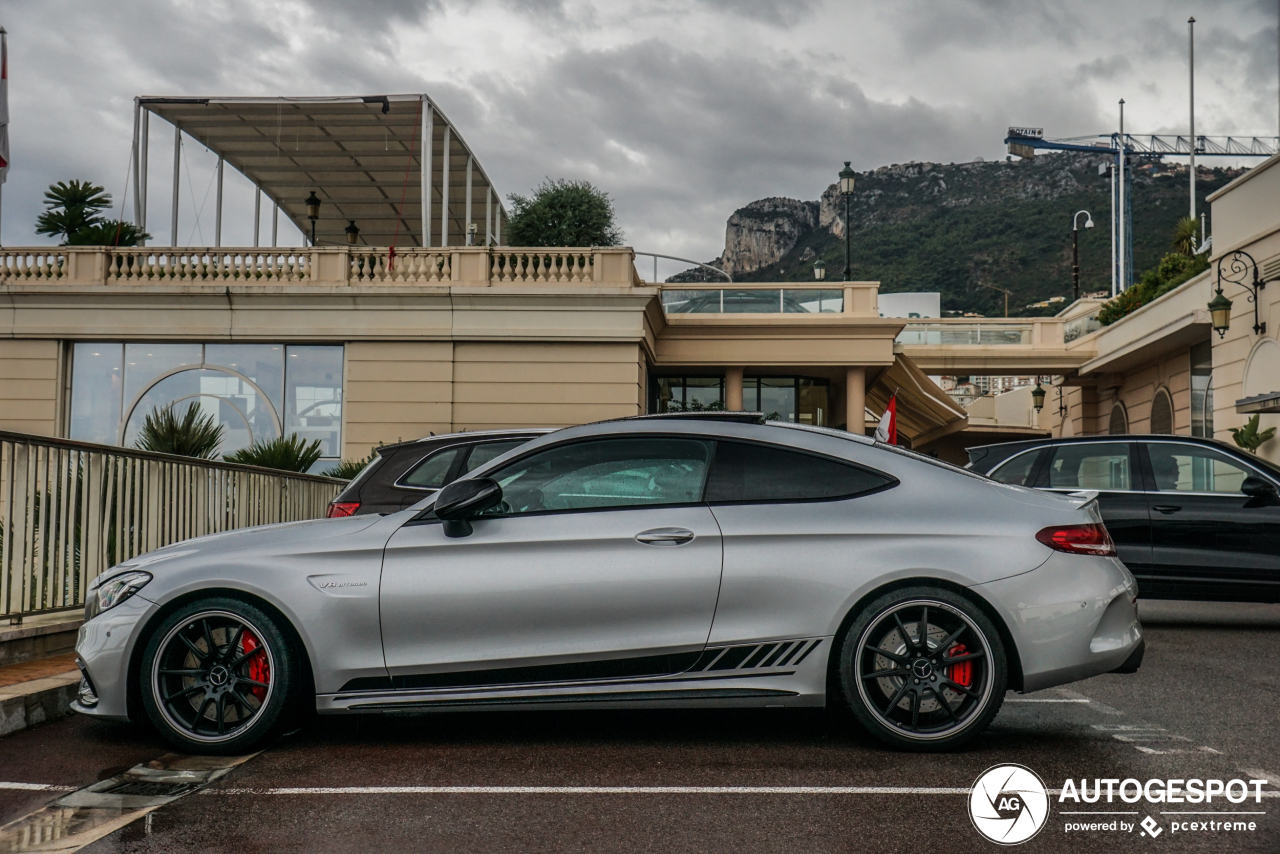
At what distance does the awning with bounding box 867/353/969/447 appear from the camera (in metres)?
30.3

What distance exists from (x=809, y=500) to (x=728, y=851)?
1.82 meters

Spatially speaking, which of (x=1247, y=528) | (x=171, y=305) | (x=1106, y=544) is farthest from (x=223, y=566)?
(x=171, y=305)

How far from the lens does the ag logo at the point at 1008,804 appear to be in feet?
12.2

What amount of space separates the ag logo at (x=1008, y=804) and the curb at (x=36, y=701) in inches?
170

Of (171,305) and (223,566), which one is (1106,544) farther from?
(171,305)

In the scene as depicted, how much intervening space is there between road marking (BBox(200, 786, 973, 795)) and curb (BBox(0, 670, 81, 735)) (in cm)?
170

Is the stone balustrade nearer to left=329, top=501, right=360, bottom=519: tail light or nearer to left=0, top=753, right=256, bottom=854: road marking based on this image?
left=329, top=501, right=360, bottom=519: tail light

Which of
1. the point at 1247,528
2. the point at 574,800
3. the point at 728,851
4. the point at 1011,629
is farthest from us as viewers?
the point at 1247,528

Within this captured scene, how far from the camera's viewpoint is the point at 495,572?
4.77m

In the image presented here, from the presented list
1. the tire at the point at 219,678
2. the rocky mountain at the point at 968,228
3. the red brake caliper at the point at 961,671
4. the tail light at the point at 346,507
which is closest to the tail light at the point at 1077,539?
the red brake caliper at the point at 961,671

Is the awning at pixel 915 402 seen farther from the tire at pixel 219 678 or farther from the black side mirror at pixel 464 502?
the tire at pixel 219 678

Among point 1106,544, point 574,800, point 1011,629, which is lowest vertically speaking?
point 574,800

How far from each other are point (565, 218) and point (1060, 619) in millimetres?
Result: 27791

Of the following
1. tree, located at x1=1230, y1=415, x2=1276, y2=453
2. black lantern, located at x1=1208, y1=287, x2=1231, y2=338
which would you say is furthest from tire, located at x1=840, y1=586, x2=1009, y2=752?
black lantern, located at x1=1208, y1=287, x2=1231, y2=338
